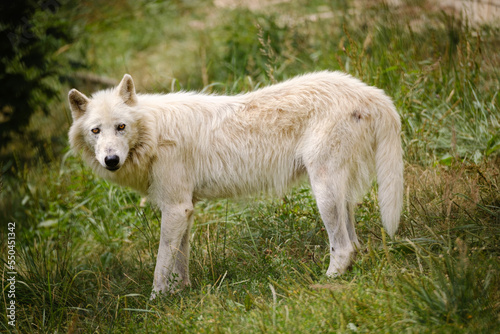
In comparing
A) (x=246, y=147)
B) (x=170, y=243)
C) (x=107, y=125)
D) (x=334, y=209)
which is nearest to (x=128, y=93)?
(x=107, y=125)

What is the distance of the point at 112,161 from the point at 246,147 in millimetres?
1161

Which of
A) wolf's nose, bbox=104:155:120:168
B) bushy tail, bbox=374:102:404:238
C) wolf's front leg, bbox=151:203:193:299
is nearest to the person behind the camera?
bushy tail, bbox=374:102:404:238

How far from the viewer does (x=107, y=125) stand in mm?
3711

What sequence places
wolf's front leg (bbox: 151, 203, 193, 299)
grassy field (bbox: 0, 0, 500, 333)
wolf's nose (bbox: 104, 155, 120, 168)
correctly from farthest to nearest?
wolf's front leg (bbox: 151, 203, 193, 299), wolf's nose (bbox: 104, 155, 120, 168), grassy field (bbox: 0, 0, 500, 333)

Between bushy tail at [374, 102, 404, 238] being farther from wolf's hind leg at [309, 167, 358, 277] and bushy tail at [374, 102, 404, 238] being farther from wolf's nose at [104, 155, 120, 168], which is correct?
wolf's nose at [104, 155, 120, 168]

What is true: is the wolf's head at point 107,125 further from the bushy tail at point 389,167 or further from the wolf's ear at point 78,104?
the bushy tail at point 389,167

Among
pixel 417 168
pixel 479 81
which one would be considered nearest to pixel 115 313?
pixel 417 168

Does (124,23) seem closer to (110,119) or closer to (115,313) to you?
(110,119)

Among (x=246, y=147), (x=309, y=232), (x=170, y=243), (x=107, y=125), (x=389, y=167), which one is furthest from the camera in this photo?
(x=309, y=232)

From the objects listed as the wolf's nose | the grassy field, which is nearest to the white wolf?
the wolf's nose

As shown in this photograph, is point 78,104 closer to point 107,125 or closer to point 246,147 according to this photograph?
point 107,125

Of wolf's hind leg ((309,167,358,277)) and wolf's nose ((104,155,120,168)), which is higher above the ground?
wolf's nose ((104,155,120,168))

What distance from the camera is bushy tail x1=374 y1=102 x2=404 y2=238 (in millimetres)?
3412

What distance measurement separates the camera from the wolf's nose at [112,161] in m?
3.56
